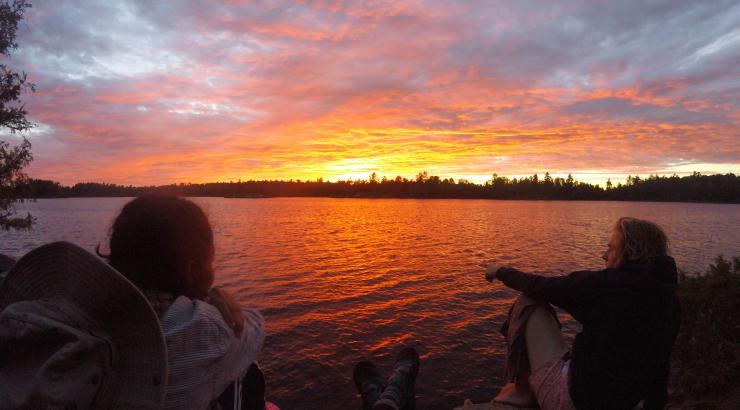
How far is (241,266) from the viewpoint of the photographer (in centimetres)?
2252

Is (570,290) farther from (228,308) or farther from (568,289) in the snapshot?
(228,308)

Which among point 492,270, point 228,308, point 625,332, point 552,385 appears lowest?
point 552,385

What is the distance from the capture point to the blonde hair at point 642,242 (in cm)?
378

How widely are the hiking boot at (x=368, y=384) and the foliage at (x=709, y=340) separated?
206 inches

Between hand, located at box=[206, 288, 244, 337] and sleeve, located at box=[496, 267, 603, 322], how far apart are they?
3126mm

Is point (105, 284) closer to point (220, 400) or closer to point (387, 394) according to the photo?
point (220, 400)

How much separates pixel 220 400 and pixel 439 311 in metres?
12.3

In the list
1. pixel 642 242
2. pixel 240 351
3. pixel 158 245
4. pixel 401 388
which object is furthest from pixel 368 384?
pixel 158 245

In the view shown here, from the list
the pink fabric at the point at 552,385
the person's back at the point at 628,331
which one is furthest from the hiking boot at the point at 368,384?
the person's back at the point at 628,331

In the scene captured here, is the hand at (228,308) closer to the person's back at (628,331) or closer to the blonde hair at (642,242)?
the person's back at (628,331)

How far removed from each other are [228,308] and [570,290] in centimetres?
323

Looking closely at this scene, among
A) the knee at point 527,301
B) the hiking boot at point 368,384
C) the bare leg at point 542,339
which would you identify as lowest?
the hiking boot at point 368,384

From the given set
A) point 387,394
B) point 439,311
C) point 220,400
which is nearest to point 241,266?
point 439,311

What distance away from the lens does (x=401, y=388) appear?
4602 mm
